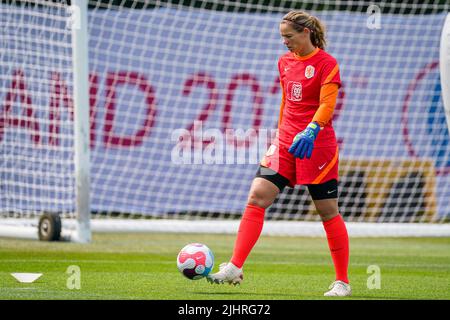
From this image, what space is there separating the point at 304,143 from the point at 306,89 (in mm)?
443

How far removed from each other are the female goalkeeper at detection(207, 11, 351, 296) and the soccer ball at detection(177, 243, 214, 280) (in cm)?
9

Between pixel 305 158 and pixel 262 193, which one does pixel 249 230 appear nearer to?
pixel 262 193

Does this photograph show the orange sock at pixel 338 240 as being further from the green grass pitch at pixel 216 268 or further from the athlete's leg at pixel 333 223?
the green grass pitch at pixel 216 268

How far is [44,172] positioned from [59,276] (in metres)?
5.45

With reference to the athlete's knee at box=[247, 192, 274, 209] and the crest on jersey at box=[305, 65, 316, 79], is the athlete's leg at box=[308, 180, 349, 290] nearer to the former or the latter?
the athlete's knee at box=[247, 192, 274, 209]

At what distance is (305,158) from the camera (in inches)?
271

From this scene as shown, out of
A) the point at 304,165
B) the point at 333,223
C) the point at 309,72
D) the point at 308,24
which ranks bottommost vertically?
the point at 333,223

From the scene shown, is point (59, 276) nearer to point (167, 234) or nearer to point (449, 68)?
point (449, 68)

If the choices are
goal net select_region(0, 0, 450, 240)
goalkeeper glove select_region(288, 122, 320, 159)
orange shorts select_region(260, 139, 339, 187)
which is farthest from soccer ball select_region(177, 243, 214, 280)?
goal net select_region(0, 0, 450, 240)

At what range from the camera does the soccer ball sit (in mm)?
6902

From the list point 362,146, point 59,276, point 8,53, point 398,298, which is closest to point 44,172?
point 8,53

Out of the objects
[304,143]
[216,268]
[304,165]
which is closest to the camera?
[304,143]

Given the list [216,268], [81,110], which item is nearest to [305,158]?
[216,268]

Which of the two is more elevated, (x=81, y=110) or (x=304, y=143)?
(x=81, y=110)
